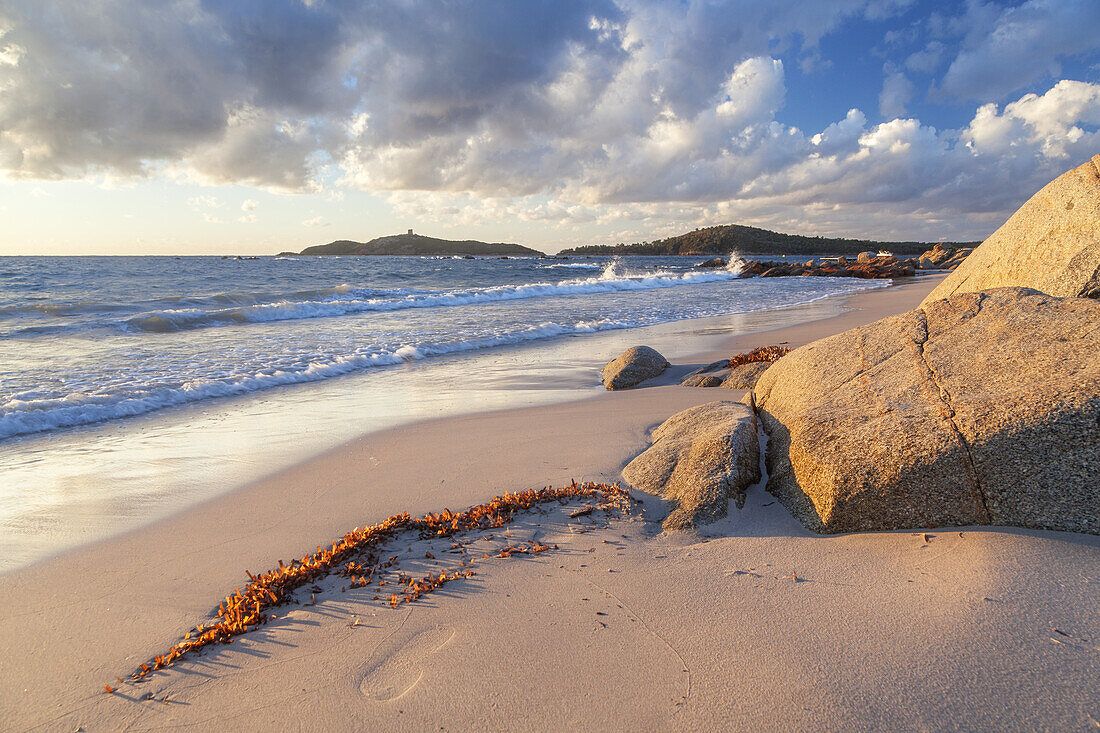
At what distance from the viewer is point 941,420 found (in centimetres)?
292

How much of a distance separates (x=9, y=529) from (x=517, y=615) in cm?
396

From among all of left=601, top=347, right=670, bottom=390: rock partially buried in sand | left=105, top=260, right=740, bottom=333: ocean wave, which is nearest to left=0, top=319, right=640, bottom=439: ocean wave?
left=601, top=347, right=670, bottom=390: rock partially buried in sand

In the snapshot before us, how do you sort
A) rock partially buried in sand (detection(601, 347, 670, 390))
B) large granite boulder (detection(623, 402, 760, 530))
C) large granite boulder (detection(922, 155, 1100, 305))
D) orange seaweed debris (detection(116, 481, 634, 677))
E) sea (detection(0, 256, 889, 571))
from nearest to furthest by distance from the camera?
orange seaweed debris (detection(116, 481, 634, 677)) → large granite boulder (detection(623, 402, 760, 530)) → large granite boulder (detection(922, 155, 1100, 305)) → sea (detection(0, 256, 889, 571)) → rock partially buried in sand (detection(601, 347, 670, 390))

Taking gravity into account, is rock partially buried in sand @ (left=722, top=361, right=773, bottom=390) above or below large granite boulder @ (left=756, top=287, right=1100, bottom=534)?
below

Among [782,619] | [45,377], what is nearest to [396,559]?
[782,619]

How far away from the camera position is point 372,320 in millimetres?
18016

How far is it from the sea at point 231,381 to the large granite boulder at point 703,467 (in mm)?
3262

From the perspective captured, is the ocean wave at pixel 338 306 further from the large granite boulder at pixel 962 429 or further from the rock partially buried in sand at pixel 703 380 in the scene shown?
the large granite boulder at pixel 962 429

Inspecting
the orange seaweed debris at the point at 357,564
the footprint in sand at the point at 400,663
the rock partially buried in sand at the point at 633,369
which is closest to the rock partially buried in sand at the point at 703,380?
the rock partially buried in sand at the point at 633,369

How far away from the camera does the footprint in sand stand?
2.20 metres

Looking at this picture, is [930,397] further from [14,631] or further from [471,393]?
[471,393]

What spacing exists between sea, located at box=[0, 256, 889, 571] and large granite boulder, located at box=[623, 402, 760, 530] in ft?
10.7

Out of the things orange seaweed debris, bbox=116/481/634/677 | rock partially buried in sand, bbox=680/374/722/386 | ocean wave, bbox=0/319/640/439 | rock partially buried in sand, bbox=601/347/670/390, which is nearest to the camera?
orange seaweed debris, bbox=116/481/634/677

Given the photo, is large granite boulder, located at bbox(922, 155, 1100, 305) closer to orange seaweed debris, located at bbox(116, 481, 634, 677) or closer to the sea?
orange seaweed debris, located at bbox(116, 481, 634, 677)
